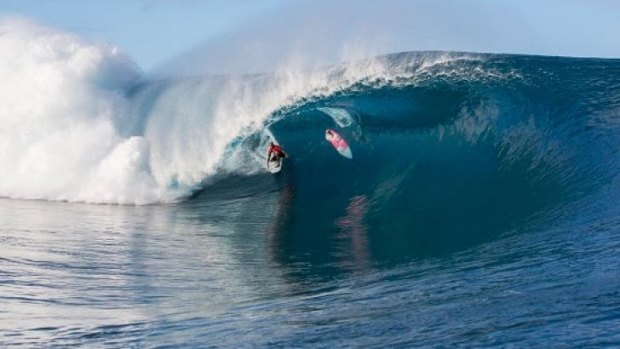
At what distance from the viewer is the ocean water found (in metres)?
6.29

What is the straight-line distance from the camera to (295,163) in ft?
56.1

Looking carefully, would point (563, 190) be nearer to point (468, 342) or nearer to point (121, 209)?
point (468, 342)

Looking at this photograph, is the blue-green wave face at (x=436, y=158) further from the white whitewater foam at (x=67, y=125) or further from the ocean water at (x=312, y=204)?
the white whitewater foam at (x=67, y=125)

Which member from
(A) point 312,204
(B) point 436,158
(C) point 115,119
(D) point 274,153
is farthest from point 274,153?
(C) point 115,119

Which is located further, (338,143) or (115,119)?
(115,119)

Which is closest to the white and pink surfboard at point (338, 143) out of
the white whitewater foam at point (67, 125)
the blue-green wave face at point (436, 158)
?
the blue-green wave face at point (436, 158)

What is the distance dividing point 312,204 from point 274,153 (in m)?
2.35

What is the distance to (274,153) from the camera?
650 inches

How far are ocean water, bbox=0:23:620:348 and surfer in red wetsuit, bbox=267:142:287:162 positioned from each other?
36 centimetres

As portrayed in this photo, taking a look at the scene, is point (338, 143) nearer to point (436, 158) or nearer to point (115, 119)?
point (436, 158)

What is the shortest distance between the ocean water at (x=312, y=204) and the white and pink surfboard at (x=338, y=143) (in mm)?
171

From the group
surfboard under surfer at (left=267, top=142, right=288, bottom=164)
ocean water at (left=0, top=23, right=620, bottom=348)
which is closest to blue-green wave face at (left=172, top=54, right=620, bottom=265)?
ocean water at (left=0, top=23, right=620, bottom=348)

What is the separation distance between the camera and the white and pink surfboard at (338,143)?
16934mm

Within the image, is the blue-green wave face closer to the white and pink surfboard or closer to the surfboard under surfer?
the white and pink surfboard
